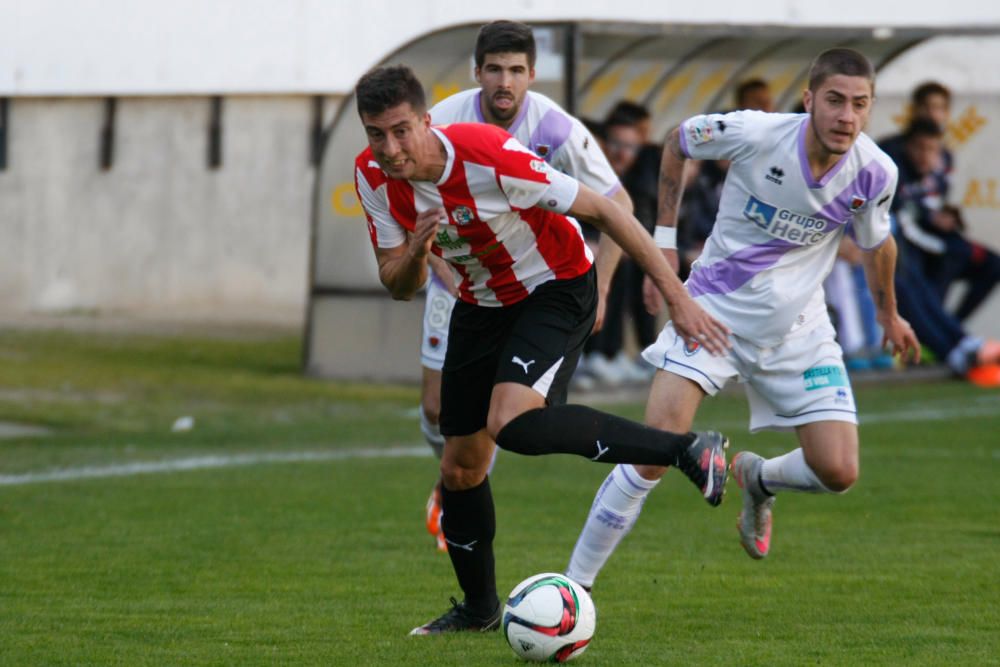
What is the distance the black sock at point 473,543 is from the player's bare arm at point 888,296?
1.79 meters

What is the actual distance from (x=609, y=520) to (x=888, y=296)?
1468mm

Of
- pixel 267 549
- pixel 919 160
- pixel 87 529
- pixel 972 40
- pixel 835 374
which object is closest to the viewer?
pixel 835 374

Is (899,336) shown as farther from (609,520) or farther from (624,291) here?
(624,291)

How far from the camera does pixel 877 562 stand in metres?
7.39

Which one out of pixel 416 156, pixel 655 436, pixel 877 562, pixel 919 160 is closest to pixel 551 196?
pixel 416 156

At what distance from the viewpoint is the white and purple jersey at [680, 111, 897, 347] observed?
21.2 feet

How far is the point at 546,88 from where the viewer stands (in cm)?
1448

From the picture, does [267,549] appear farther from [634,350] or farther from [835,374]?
[634,350]

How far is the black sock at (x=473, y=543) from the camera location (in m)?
6.08

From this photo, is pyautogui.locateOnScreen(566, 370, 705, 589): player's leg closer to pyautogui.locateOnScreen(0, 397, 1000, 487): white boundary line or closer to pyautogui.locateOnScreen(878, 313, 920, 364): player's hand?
pyautogui.locateOnScreen(878, 313, 920, 364): player's hand

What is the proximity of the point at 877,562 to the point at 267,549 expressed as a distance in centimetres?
268

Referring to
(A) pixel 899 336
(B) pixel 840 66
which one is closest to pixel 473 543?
(A) pixel 899 336

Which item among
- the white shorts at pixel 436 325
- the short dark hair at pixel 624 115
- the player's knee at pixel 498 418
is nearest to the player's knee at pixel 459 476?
the player's knee at pixel 498 418

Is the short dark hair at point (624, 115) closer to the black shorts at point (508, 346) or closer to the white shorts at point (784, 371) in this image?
the white shorts at point (784, 371)
